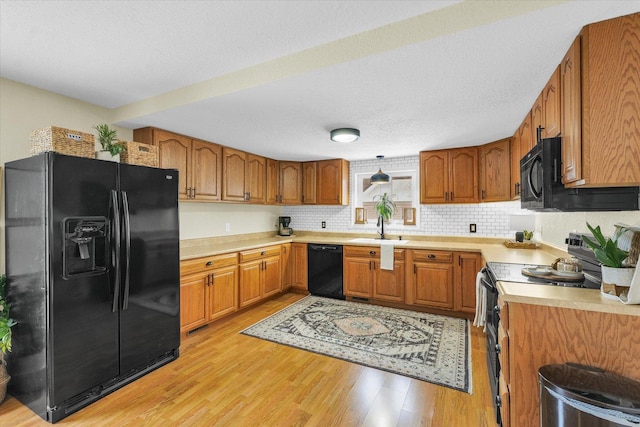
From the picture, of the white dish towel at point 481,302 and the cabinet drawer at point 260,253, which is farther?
the cabinet drawer at point 260,253

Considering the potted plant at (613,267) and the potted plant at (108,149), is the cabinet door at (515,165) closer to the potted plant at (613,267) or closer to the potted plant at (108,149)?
the potted plant at (613,267)

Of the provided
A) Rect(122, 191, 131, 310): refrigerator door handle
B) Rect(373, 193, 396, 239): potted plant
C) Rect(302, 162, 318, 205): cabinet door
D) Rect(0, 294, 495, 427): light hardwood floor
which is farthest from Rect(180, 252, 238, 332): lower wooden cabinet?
Rect(373, 193, 396, 239): potted plant

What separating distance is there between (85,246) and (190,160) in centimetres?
161

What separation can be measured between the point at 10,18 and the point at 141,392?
7.85 feet

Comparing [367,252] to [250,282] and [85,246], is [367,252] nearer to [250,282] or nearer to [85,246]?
[250,282]

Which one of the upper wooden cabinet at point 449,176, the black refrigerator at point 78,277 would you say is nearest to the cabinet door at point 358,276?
the upper wooden cabinet at point 449,176

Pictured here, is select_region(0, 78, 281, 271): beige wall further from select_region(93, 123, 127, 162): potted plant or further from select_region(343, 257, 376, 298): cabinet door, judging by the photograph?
select_region(343, 257, 376, 298): cabinet door

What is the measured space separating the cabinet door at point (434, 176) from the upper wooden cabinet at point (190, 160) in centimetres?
273

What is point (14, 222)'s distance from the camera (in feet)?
6.72

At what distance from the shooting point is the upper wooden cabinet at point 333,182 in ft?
15.4

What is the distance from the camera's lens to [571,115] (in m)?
1.52

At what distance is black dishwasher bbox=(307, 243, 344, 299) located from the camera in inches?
168

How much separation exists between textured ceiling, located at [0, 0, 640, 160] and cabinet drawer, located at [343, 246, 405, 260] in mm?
1727

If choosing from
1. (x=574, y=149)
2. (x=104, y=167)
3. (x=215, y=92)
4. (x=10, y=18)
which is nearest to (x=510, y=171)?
(x=574, y=149)
